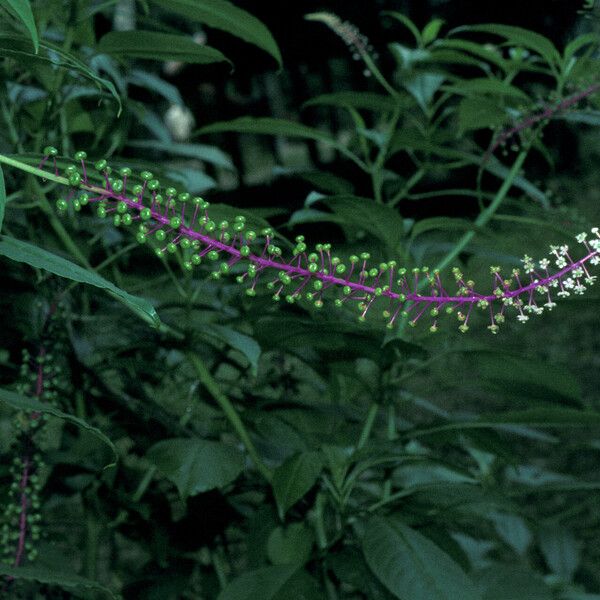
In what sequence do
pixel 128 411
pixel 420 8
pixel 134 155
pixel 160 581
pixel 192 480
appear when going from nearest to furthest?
1. pixel 192 480
2. pixel 128 411
3. pixel 160 581
4. pixel 134 155
5. pixel 420 8

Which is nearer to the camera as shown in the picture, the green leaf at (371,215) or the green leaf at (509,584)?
the green leaf at (371,215)

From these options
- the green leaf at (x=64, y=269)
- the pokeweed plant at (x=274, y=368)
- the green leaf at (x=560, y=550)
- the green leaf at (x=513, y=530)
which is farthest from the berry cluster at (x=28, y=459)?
the green leaf at (x=560, y=550)

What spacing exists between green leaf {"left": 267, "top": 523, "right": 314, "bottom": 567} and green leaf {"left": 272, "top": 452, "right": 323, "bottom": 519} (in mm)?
159

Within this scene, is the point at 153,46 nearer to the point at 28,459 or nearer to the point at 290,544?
the point at 28,459

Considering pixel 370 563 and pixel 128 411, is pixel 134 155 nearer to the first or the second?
pixel 128 411

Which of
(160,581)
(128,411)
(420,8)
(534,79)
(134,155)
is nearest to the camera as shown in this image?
(128,411)

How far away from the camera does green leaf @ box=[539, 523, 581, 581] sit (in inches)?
63.7

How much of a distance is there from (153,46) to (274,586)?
66 cm

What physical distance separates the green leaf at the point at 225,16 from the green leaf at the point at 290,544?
630mm

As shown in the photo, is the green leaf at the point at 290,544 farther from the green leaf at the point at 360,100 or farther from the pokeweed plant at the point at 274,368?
the green leaf at the point at 360,100

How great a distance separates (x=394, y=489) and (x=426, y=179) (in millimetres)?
3336

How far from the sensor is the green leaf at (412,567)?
1033 millimetres

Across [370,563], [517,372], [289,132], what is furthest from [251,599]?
[289,132]

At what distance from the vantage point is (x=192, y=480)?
1.06 m
